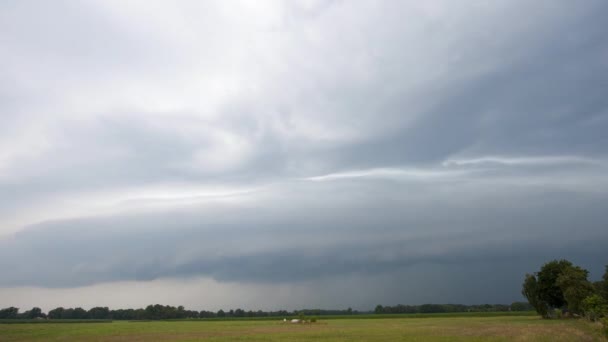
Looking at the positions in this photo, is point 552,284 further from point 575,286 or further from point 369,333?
point 369,333

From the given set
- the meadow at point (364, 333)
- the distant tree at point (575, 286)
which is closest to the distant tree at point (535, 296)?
the distant tree at point (575, 286)

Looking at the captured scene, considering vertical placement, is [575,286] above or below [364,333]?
above

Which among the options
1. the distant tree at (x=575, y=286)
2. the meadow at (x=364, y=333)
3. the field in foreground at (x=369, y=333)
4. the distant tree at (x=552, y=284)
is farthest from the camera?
the distant tree at (x=552, y=284)

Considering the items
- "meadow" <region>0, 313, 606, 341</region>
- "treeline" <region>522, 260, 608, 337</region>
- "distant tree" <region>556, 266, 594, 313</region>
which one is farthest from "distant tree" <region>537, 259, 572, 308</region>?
"meadow" <region>0, 313, 606, 341</region>

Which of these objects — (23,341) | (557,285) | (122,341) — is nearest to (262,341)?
(122,341)

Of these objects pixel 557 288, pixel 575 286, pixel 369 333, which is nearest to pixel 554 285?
pixel 557 288

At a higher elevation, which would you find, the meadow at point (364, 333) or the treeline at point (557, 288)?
the treeline at point (557, 288)

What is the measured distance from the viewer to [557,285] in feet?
236

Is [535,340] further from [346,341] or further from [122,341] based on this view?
[122,341]

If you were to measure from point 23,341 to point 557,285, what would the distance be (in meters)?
75.0

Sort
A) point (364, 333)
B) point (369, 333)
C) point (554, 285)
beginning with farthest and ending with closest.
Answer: point (554, 285), point (364, 333), point (369, 333)

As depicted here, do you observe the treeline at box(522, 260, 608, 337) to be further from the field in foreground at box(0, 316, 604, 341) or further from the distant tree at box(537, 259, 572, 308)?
the field in foreground at box(0, 316, 604, 341)

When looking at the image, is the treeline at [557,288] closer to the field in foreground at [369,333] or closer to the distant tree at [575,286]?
the distant tree at [575,286]

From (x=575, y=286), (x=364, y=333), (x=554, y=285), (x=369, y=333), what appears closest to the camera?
(x=369, y=333)
